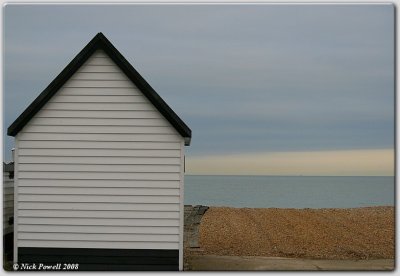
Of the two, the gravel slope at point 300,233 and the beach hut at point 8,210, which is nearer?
the beach hut at point 8,210

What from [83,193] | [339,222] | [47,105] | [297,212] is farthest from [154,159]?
[297,212]

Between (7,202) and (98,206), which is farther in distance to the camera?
(7,202)

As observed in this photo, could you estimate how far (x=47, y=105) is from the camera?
1295cm

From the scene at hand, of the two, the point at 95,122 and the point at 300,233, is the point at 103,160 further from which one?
the point at 300,233

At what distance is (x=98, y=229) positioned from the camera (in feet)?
42.1

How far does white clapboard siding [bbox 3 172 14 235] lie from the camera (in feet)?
47.6

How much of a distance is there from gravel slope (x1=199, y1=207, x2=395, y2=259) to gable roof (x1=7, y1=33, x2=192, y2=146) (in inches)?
227

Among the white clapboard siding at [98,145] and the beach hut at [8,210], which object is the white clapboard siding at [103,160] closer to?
the white clapboard siding at [98,145]

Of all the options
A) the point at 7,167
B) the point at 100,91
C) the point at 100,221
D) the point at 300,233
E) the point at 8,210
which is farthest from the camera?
the point at 300,233

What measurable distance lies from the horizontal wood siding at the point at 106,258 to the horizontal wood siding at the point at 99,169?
0.11 meters

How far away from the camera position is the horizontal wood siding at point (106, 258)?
12.8 meters

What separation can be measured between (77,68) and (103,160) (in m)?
2.02

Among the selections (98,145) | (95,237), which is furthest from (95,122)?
(95,237)

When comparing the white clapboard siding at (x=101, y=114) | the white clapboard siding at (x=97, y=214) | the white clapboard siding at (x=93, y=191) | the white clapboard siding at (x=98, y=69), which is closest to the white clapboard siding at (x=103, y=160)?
the white clapboard siding at (x=93, y=191)
